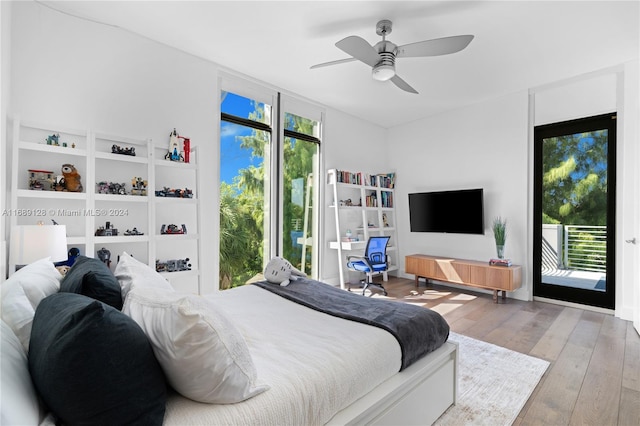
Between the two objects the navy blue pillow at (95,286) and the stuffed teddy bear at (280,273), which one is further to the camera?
the stuffed teddy bear at (280,273)

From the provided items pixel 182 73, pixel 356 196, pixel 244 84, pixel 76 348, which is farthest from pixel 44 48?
pixel 356 196

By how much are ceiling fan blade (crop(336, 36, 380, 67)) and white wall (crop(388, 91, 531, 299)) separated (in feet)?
9.59

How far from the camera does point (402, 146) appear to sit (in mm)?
5809

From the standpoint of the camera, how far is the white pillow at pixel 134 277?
1.40m

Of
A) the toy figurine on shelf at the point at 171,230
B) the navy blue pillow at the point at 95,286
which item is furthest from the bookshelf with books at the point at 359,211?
the navy blue pillow at the point at 95,286

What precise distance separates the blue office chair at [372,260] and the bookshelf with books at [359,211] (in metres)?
0.30

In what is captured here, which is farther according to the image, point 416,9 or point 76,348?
point 416,9

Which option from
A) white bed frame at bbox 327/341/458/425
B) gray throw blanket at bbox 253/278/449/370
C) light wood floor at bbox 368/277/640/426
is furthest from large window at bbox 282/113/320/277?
white bed frame at bbox 327/341/458/425

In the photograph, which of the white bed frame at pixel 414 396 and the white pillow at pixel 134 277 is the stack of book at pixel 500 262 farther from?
the white pillow at pixel 134 277

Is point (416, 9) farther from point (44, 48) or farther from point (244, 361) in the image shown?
point (44, 48)

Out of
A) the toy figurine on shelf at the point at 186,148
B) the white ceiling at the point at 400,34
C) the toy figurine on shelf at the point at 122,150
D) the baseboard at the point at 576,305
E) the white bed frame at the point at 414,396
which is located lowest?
the baseboard at the point at 576,305

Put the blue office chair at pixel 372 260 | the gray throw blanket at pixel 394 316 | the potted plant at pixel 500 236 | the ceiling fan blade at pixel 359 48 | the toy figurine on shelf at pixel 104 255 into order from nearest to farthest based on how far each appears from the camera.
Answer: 1. the gray throw blanket at pixel 394 316
2. the ceiling fan blade at pixel 359 48
3. the toy figurine on shelf at pixel 104 255
4. the potted plant at pixel 500 236
5. the blue office chair at pixel 372 260

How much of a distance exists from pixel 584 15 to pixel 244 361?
3.70 m

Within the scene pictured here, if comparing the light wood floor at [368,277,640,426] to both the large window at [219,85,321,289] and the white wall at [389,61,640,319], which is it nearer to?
the white wall at [389,61,640,319]
